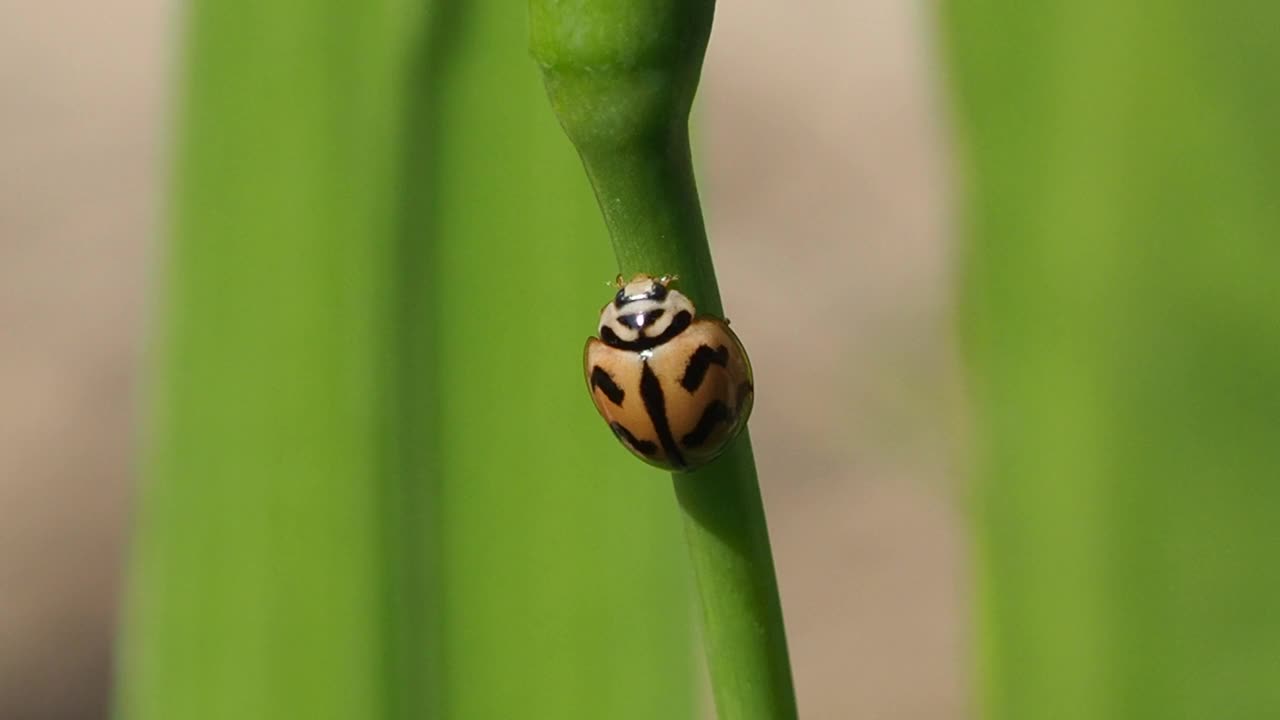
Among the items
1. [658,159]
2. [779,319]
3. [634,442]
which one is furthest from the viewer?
[779,319]

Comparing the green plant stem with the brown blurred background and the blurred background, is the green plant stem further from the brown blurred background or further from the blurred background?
the brown blurred background

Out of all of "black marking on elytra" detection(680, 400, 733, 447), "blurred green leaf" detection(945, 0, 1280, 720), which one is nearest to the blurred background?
"blurred green leaf" detection(945, 0, 1280, 720)

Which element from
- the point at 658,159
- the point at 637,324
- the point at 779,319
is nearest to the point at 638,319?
the point at 637,324

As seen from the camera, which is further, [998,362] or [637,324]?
[998,362]

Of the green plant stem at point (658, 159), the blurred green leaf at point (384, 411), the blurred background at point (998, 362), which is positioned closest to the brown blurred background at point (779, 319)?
the blurred background at point (998, 362)

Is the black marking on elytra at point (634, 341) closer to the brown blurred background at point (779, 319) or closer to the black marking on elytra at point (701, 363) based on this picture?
the black marking on elytra at point (701, 363)

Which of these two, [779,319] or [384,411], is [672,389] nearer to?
[384,411]
